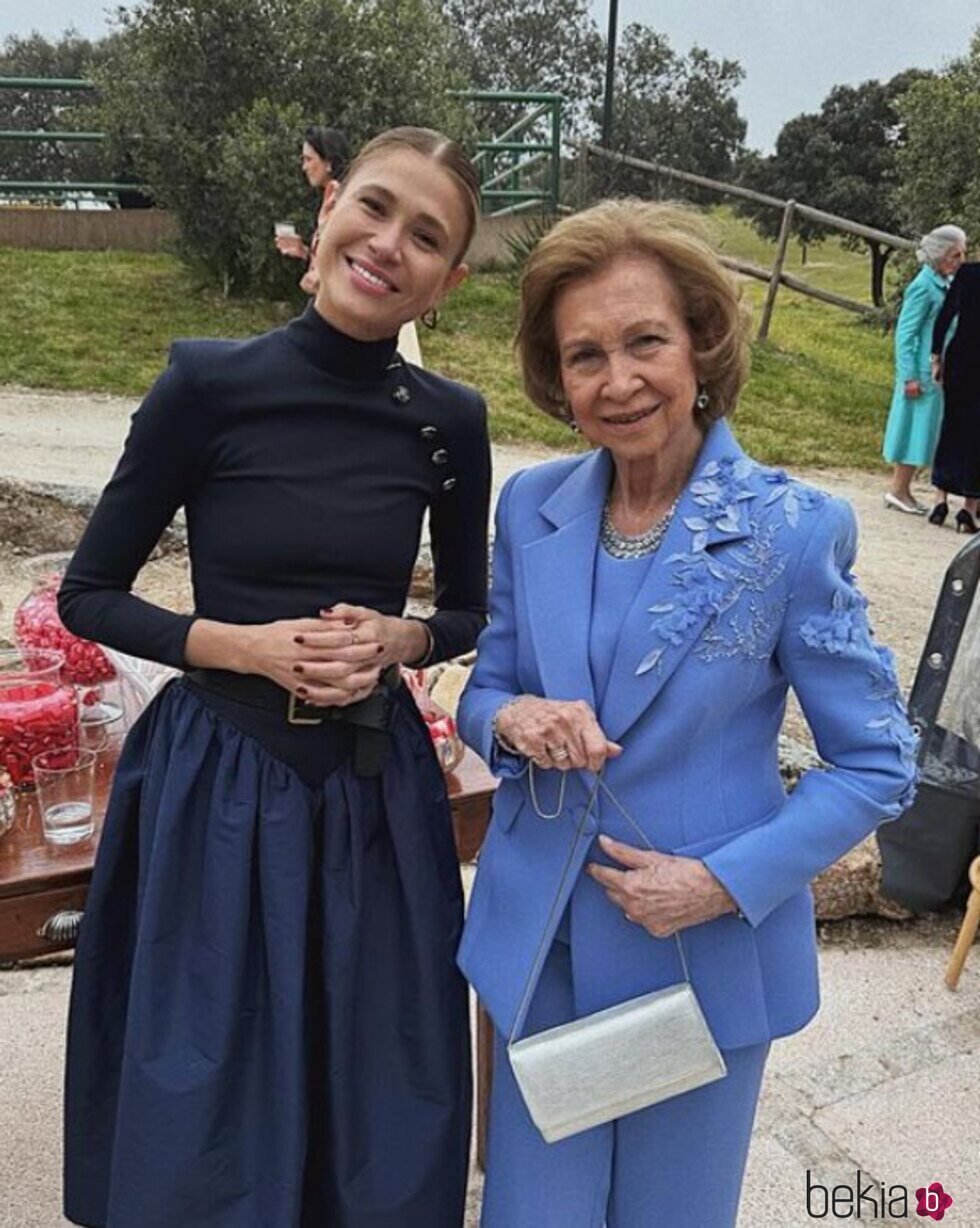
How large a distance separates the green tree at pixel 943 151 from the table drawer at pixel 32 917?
11692 millimetres

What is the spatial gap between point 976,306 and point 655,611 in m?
6.46

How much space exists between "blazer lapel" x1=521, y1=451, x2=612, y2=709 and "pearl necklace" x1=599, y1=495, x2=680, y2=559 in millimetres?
22

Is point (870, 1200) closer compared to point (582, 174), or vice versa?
point (870, 1200)

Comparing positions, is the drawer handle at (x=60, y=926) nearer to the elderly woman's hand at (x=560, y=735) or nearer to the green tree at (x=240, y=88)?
the elderly woman's hand at (x=560, y=735)

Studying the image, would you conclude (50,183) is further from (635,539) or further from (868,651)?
(868,651)

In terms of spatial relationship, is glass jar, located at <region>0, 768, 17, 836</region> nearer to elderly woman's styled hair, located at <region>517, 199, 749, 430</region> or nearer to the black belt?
the black belt

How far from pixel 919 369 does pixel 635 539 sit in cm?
698

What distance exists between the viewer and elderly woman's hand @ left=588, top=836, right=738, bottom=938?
4.62 ft

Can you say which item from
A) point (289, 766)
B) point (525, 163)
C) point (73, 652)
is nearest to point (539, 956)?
point (289, 766)

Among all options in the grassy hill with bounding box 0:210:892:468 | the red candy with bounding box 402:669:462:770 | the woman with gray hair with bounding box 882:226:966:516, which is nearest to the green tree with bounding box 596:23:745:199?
the grassy hill with bounding box 0:210:892:468

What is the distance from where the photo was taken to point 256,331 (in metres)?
9.79

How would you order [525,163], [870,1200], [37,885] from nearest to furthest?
[37,885]
[870,1200]
[525,163]

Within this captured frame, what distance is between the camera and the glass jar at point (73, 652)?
7.12ft

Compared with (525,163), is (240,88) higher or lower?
higher
